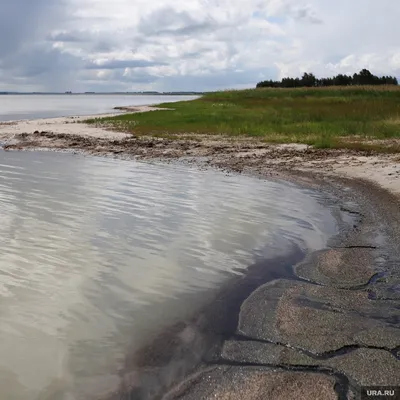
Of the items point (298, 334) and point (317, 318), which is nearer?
point (298, 334)

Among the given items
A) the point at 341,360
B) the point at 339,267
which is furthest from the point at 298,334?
the point at 339,267

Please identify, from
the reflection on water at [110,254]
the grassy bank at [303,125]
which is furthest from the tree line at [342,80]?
the reflection on water at [110,254]

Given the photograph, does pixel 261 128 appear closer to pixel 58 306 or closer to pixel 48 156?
pixel 48 156

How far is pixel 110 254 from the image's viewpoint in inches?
328

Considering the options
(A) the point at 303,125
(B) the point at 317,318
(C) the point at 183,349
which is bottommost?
(C) the point at 183,349

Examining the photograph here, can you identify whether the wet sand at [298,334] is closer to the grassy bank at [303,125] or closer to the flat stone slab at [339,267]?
the flat stone slab at [339,267]

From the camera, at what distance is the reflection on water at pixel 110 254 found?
5121 mm

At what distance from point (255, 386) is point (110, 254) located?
14.9ft

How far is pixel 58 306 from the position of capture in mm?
6234

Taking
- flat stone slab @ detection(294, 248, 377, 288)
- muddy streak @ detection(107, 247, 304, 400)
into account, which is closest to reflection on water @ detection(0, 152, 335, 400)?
muddy streak @ detection(107, 247, 304, 400)

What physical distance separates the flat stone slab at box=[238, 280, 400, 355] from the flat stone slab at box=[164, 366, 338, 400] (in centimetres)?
58

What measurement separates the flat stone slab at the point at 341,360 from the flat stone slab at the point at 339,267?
6.76 feet

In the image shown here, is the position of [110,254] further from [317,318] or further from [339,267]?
[317,318]

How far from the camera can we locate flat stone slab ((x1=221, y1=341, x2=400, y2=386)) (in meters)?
Result: 4.43
